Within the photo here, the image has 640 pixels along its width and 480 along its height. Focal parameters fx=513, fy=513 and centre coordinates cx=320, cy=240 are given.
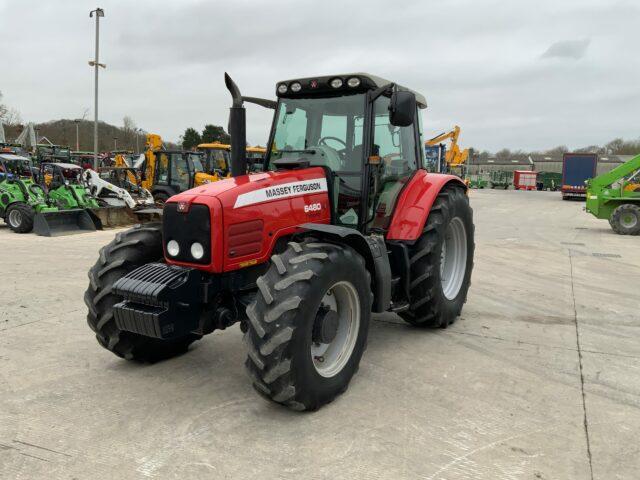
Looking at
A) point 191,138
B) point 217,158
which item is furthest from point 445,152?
point 191,138

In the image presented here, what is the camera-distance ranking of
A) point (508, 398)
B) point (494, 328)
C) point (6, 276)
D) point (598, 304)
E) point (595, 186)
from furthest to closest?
point (595, 186), point (6, 276), point (598, 304), point (494, 328), point (508, 398)

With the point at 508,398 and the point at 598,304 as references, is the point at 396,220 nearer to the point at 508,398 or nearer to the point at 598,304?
the point at 508,398

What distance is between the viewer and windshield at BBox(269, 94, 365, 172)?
4.34 m

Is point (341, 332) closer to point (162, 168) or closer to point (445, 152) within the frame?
point (162, 168)

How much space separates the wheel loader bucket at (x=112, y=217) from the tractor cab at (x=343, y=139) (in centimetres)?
970

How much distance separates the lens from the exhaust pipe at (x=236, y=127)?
4152 millimetres

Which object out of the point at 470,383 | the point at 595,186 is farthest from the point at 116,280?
the point at 595,186

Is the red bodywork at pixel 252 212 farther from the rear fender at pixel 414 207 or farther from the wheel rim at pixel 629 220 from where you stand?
the wheel rim at pixel 629 220

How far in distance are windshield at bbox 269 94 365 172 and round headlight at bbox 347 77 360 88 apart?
0.14 meters

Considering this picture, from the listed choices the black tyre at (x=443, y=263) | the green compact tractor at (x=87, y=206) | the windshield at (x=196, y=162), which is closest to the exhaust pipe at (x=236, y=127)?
the black tyre at (x=443, y=263)

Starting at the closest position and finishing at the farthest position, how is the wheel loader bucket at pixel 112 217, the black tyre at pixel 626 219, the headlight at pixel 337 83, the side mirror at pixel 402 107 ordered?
the side mirror at pixel 402 107 → the headlight at pixel 337 83 → the wheel loader bucket at pixel 112 217 → the black tyre at pixel 626 219

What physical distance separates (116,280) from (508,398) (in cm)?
289

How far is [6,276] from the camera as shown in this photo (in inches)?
284

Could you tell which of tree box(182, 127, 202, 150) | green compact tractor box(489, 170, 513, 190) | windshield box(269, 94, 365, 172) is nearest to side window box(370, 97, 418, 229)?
windshield box(269, 94, 365, 172)
